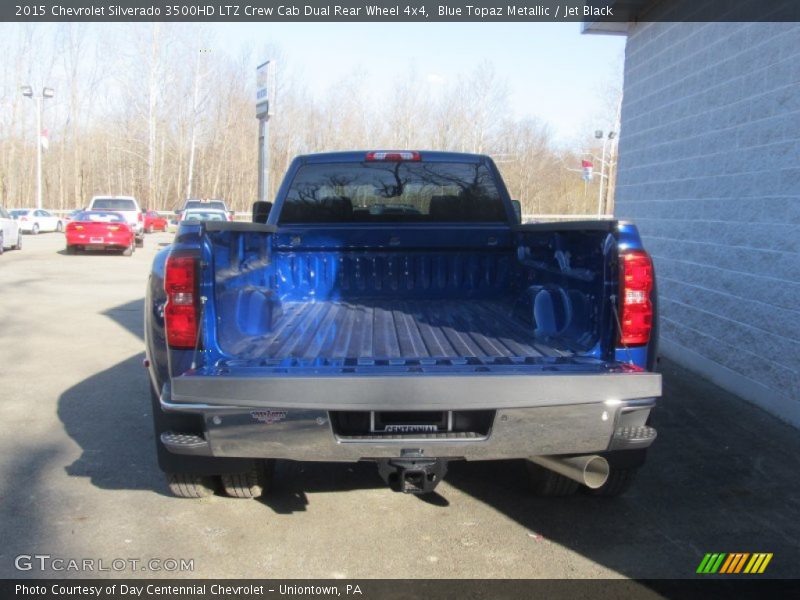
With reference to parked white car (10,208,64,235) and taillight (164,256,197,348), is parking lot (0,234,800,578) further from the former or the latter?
parked white car (10,208,64,235)

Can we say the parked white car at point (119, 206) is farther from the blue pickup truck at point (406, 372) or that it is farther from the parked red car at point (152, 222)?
the blue pickup truck at point (406, 372)

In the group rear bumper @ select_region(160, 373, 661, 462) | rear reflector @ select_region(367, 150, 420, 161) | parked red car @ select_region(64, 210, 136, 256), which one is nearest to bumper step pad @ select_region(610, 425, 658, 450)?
rear bumper @ select_region(160, 373, 661, 462)

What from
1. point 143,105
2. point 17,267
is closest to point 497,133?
point 143,105

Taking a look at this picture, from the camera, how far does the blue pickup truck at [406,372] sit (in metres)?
3.03

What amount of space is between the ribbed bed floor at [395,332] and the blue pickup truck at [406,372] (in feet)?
0.06

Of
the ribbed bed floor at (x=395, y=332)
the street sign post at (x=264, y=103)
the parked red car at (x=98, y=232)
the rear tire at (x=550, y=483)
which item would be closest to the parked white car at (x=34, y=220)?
the parked red car at (x=98, y=232)

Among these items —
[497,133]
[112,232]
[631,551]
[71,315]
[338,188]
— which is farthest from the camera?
[497,133]

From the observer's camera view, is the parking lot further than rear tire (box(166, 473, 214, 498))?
No

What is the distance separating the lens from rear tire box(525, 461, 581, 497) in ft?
13.6

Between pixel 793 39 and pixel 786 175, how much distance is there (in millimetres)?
1092

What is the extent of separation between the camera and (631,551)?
3.57 metres

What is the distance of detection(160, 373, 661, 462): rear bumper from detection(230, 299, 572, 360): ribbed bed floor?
43cm

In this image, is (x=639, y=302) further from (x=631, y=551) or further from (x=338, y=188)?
(x=338, y=188)

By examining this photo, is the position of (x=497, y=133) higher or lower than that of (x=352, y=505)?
higher
